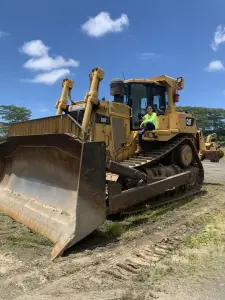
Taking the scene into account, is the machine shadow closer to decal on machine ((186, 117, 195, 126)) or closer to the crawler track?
the crawler track

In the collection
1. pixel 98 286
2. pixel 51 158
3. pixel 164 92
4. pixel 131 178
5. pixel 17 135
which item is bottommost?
pixel 98 286

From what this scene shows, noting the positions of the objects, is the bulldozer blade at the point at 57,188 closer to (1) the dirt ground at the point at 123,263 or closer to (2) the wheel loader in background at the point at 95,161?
(2) the wheel loader in background at the point at 95,161

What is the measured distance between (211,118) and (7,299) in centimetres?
6540

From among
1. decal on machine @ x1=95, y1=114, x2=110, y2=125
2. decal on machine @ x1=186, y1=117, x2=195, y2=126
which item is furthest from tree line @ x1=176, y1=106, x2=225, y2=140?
decal on machine @ x1=95, y1=114, x2=110, y2=125

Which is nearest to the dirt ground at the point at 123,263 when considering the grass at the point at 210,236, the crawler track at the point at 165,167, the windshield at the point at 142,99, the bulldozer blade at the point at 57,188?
the grass at the point at 210,236

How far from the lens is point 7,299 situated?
9.99 feet

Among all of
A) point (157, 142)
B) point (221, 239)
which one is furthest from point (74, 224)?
point (157, 142)

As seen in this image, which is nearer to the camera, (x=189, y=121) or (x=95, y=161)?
(x=95, y=161)

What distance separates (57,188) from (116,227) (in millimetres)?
1155

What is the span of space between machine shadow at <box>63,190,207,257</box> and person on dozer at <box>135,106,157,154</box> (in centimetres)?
152

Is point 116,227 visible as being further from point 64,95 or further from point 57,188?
point 64,95

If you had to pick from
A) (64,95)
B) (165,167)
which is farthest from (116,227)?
(64,95)

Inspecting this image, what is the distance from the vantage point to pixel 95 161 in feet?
15.5

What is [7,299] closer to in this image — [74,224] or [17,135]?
[74,224]
